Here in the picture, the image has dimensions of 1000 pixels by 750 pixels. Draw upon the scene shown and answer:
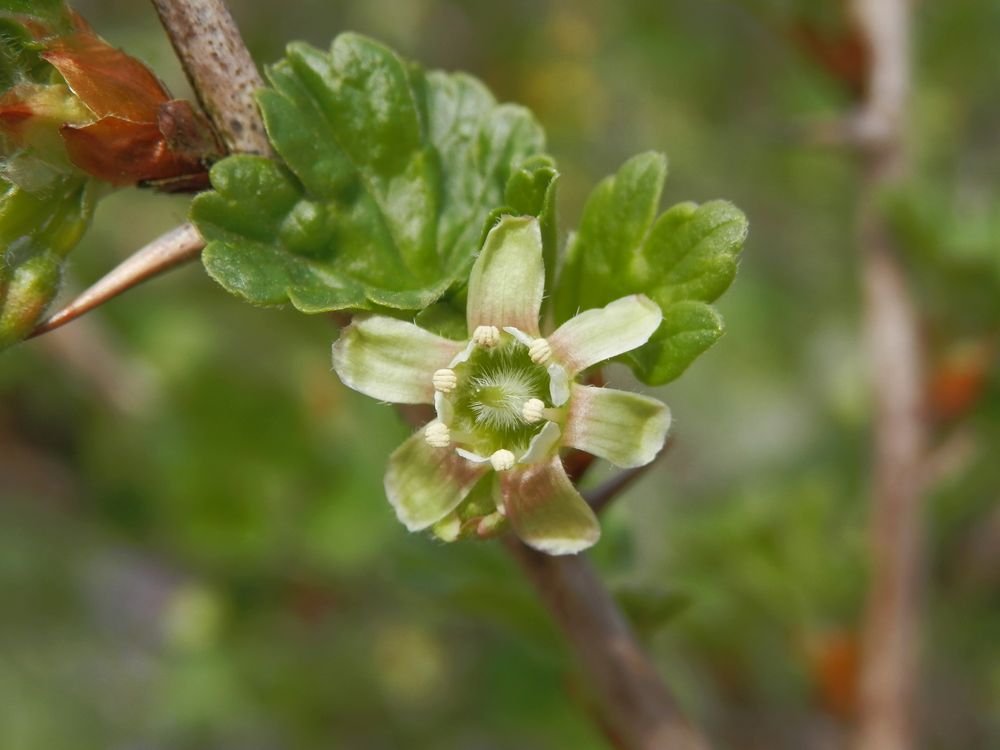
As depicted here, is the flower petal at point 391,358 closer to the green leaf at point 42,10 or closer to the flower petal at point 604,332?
the flower petal at point 604,332

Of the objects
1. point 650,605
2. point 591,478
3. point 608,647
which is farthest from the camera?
point 591,478

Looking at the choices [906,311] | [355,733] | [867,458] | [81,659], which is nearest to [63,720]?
[81,659]

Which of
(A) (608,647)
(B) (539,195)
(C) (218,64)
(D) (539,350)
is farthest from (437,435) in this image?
(C) (218,64)

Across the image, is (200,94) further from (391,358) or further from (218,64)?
(391,358)

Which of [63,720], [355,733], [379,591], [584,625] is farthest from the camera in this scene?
[63,720]

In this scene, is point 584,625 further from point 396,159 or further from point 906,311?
point 906,311

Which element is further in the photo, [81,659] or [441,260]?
[81,659]
